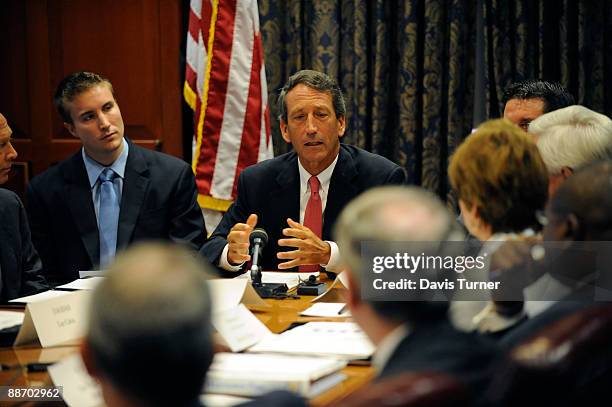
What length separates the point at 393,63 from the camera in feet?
16.2

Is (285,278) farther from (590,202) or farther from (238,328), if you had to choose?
(590,202)

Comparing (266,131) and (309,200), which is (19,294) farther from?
(266,131)

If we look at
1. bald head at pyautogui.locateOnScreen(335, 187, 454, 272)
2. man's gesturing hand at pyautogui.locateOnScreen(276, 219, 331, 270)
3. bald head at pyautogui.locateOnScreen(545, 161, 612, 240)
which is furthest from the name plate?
bald head at pyautogui.locateOnScreen(545, 161, 612, 240)

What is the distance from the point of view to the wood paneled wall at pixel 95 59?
16.9 ft

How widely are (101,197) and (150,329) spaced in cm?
274

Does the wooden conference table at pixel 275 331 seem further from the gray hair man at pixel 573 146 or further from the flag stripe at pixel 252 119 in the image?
the flag stripe at pixel 252 119

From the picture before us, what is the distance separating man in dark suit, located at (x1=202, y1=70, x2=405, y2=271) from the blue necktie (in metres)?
0.50

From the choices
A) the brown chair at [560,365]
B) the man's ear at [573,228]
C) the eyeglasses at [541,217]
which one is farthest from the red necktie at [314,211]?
the brown chair at [560,365]

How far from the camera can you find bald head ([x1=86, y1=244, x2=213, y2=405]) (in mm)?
1057

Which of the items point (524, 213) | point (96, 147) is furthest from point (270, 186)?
point (524, 213)

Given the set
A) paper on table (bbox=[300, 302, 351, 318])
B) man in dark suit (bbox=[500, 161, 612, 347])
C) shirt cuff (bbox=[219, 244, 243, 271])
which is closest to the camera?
man in dark suit (bbox=[500, 161, 612, 347])

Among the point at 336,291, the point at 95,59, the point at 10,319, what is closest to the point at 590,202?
the point at 336,291

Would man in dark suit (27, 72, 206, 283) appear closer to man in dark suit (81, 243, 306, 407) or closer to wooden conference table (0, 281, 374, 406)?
wooden conference table (0, 281, 374, 406)

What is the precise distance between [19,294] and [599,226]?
2.25 meters
